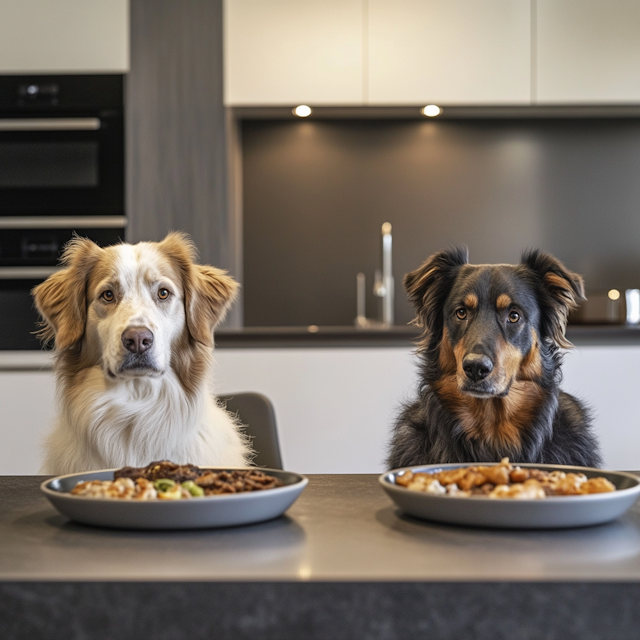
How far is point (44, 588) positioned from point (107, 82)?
3.37 metres

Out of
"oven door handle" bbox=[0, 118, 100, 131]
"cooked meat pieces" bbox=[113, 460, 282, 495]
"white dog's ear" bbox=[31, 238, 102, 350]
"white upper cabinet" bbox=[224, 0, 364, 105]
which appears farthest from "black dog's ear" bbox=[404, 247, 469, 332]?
"oven door handle" bbox=[0, 118, 100, 131]

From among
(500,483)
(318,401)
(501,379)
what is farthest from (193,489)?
(318,401)

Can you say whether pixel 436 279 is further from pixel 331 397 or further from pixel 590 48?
pixel 590 48

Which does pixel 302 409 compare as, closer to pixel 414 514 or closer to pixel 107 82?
pixel 107 82

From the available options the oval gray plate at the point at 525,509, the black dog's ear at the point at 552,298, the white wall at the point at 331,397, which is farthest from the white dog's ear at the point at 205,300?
the white wall at the point at 331,397

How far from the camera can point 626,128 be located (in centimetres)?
402

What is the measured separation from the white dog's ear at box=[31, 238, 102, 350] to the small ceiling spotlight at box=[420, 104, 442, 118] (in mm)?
2432

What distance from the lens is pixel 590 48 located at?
3.56 meters

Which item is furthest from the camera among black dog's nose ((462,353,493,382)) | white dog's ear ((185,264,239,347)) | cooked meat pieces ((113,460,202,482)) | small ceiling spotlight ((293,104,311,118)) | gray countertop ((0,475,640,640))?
small ceiling spotlight ((293,104,311,118))

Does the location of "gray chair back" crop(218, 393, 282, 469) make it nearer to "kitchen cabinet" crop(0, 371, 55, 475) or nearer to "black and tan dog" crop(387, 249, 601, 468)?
"black and tan dog" crop(387, 249, 601, 468)

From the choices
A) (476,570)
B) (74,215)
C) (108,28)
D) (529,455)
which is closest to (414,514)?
(476,570)

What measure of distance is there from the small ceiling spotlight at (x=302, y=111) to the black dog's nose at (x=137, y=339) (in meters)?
2.39

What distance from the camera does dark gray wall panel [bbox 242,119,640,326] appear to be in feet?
13.3

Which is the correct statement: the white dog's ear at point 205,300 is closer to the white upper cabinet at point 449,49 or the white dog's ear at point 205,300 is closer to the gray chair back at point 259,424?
the gray chair back at point 259,424
